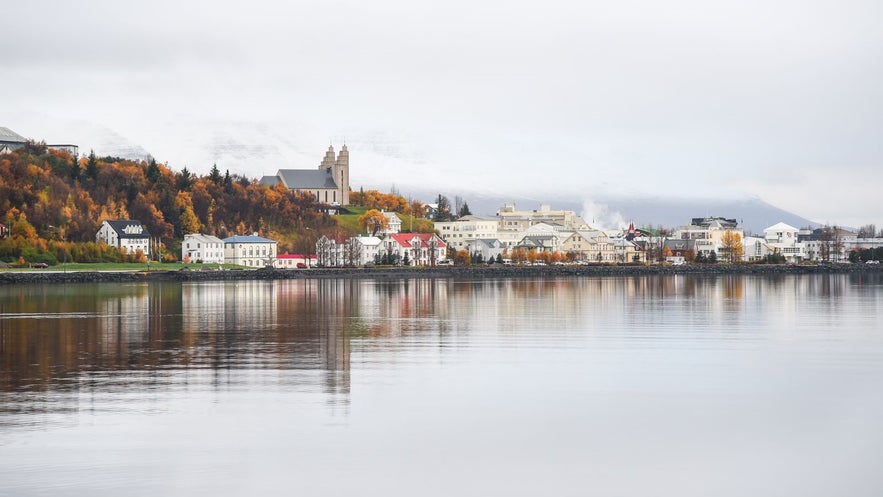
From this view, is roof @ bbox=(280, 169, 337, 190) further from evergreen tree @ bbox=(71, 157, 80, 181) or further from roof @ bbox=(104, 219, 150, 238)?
roof @ bbox=(104, 219, 150, 238)

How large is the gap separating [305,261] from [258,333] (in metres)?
79.7

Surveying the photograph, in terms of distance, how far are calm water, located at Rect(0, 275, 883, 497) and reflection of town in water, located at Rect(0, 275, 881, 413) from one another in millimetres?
143

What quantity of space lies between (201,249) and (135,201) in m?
9.99

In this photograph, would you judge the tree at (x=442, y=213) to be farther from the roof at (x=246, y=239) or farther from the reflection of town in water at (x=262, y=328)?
the reflection of town in water at (x=262, y=328)

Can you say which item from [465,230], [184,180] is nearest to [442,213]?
[465,230]

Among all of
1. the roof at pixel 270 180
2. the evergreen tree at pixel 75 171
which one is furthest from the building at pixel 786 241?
the evergreen tree at pixel 75 171

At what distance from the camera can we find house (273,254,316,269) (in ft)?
351

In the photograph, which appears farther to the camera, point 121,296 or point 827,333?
point 121,296

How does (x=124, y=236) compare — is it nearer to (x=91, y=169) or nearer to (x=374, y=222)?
(x=91, y=169)

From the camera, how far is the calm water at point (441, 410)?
39.6 feet

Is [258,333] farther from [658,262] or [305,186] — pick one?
[305,186]

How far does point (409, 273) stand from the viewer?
9588 centimetres

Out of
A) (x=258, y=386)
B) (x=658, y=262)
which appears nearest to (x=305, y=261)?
(x=658, y=262)

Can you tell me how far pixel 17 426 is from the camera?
47.0 feet
